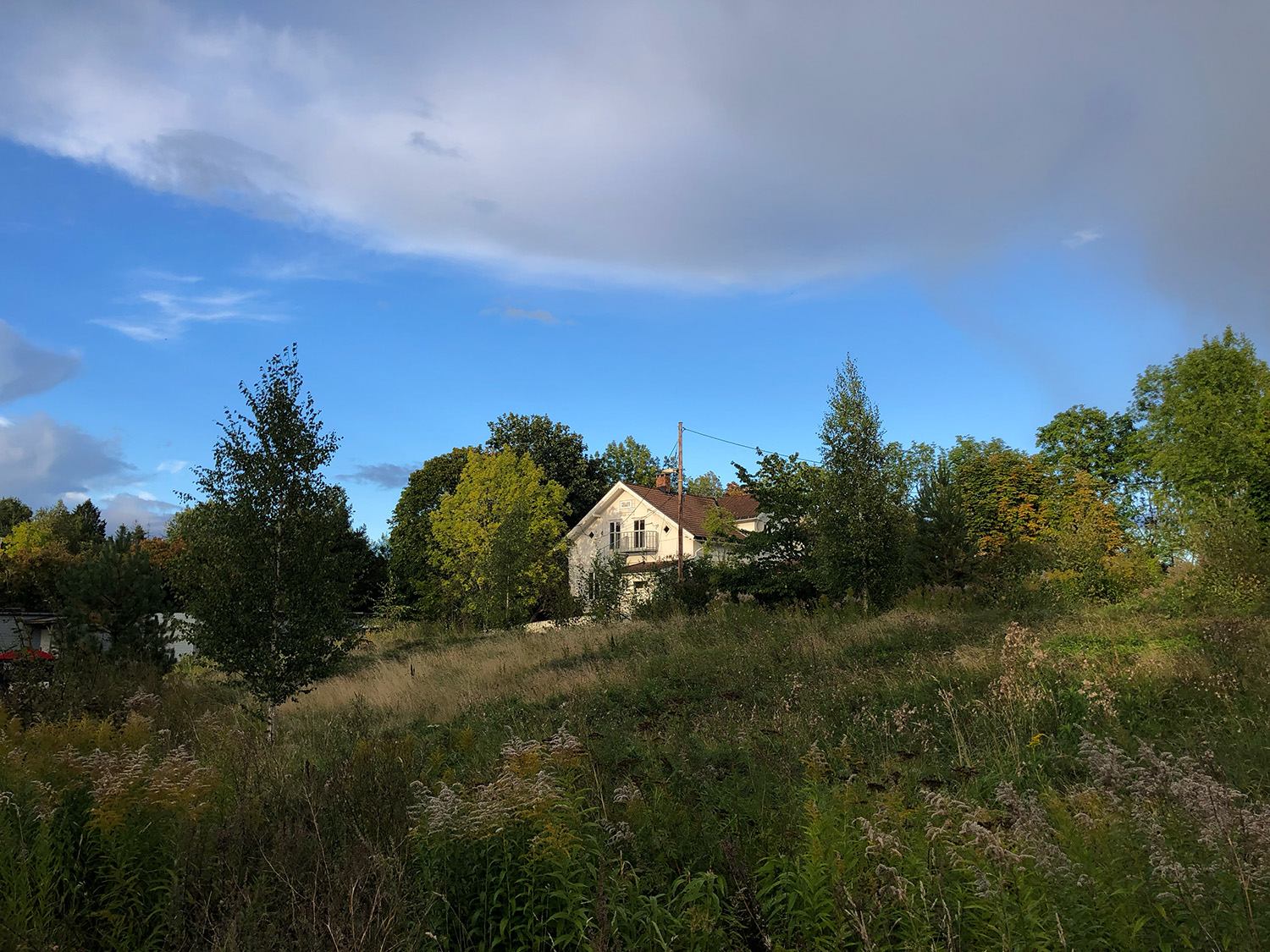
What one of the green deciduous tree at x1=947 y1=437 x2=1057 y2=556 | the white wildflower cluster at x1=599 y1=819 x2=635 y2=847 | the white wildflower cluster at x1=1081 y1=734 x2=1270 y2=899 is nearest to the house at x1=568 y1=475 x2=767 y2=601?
the green deciduous tree at x1=947 y1=437 x2=1057 y2=556

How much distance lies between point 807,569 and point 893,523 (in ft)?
8.82

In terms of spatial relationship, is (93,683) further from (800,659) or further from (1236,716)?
(1236,716)

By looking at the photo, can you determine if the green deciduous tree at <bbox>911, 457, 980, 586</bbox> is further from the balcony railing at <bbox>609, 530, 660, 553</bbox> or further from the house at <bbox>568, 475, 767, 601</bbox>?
the balcony railing at <bbox>609, 530, 660, 553</bbox>

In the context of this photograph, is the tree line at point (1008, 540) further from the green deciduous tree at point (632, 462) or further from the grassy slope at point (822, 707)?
the green deciduous tree at point (632, 462)

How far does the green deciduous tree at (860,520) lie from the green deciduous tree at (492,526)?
17846mm

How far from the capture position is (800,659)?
42.1ft

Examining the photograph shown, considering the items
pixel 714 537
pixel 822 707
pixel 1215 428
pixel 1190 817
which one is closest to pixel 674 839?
pixel 1190 817

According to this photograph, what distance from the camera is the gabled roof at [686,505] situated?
46906 millimetres

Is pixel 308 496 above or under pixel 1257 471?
under

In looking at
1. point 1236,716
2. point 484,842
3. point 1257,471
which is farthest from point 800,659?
point 1257,471

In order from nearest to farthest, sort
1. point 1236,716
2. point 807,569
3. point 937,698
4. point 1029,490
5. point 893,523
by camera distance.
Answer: point 1236,716, point 937,698, point 893,523, point 807,569, point 1029,490

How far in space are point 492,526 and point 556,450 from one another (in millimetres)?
16185

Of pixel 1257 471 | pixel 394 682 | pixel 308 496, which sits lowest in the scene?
pixel 394 682

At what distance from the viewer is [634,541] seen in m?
48.7
